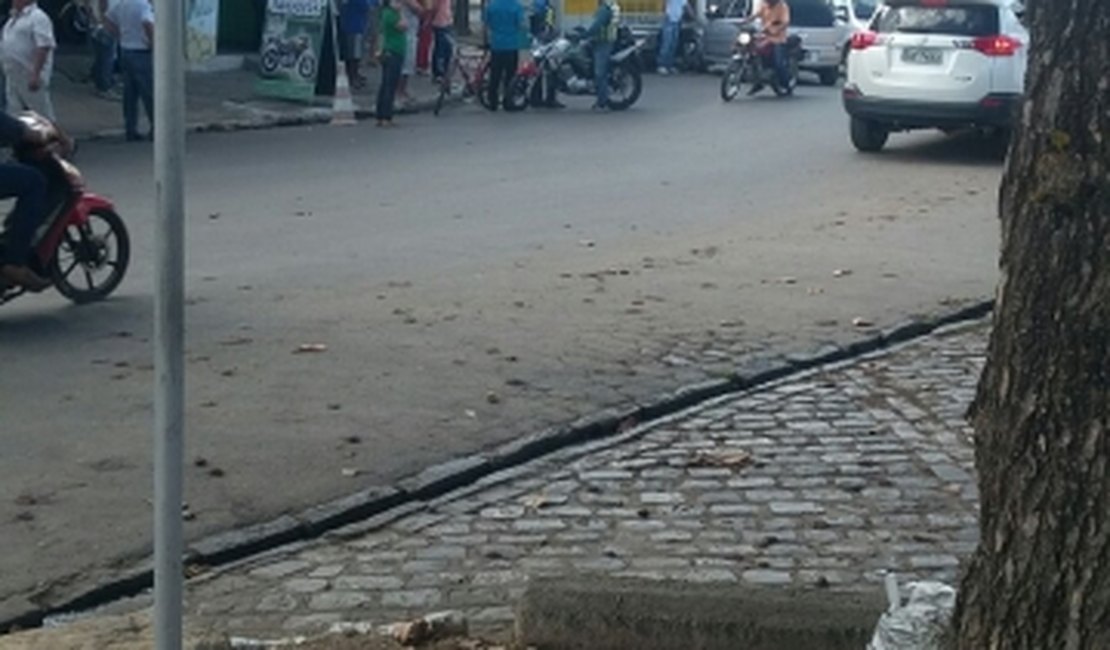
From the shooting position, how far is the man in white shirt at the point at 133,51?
2166cm

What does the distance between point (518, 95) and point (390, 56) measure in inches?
136

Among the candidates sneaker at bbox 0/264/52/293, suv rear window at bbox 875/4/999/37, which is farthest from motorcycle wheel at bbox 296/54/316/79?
sneaker at bbox 0/264/52/293

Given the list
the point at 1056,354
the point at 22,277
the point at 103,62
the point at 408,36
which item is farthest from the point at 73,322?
the point at 103,62

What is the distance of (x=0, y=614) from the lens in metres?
5.93

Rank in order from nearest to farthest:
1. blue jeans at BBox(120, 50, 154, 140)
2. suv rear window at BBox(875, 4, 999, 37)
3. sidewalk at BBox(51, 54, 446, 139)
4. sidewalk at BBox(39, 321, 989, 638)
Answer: sidewalk at BBox(39, 321, 989, 638) → suv rear window at BBox(875, 4, 999, 37) → blue jeans at BBox(120, 50, 154, 140) → sidewalk at BBox(51, 54, 446, 139)

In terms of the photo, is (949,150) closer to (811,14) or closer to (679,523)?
(811,14)

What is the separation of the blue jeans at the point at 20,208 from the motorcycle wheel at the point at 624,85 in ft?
60.0

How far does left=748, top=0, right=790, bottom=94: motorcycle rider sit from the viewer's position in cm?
3110

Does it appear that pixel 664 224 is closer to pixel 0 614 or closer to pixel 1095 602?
pixel 0 614

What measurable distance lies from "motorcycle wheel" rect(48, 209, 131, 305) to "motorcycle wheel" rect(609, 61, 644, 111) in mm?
17507

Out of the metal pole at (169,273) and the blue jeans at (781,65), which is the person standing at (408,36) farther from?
the metal pole at (169,273)

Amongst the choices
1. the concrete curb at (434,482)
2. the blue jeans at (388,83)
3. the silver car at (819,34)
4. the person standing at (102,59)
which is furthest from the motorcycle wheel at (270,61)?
the concrete curb at (434,482)

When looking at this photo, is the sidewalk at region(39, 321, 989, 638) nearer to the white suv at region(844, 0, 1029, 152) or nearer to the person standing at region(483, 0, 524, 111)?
the white suv at region(844, 0, 1029, 152)

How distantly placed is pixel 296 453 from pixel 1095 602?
4545 mm
